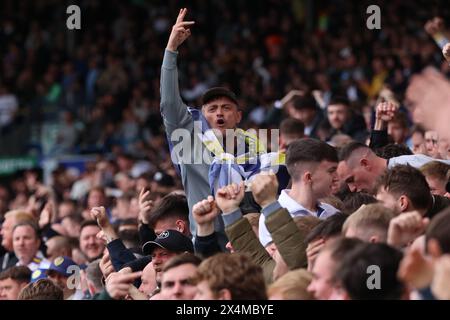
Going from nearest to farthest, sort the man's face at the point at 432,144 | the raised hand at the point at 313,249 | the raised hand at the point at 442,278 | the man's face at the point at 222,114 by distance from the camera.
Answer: the raised hand at the point at 442,278, the raised hand at the point at 313,249, the man's face at the point at 222,114, the man's face at the point at 432,144

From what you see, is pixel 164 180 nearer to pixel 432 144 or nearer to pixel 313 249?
pixel 432 144

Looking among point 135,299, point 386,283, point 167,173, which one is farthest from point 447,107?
point 167,173

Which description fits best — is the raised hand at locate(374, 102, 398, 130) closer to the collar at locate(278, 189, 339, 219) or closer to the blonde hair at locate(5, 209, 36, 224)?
the collar at locate(278, 189, 339, 219)

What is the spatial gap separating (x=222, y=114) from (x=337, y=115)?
2.71 meters

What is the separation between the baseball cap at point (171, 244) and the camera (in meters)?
6.55

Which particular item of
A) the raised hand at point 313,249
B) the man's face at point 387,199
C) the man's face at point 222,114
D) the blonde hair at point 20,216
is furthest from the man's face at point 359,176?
the blonde hair at point 20,216

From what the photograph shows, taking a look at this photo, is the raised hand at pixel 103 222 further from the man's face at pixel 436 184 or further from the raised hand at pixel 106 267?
the man's face at pixel 436 184

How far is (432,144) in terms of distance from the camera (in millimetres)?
8492

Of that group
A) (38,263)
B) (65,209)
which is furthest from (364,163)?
(65,209)

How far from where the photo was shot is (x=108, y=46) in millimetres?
21453

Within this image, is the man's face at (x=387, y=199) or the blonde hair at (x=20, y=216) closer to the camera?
the man's face at (x=387, y=199)

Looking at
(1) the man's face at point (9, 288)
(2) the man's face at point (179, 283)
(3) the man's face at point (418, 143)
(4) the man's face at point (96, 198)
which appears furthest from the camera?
(4) the man's face at point (96, 198)

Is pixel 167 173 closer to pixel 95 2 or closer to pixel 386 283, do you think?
pixel 386 283

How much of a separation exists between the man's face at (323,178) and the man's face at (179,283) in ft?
4.99
